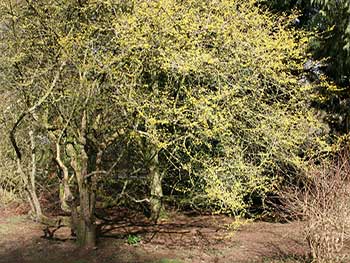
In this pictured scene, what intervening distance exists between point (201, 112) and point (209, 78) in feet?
2.34

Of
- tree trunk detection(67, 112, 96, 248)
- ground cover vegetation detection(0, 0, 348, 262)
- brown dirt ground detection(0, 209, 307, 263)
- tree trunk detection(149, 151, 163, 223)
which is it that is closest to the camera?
ground cover vegetation detection(0, 0, 348, 262)

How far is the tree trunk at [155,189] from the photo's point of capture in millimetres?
8102

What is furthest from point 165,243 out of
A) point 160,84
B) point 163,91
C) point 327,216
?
point 327,216

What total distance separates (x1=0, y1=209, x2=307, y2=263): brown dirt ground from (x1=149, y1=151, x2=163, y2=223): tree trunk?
0.28 m

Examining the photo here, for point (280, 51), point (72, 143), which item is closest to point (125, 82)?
point (72, 143)

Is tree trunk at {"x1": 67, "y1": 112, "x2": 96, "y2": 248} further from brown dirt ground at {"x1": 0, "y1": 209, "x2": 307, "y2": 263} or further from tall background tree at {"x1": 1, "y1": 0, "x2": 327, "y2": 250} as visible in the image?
brown dirt ground at {"x1": 0, "y1": 209, "x2": 307, "y2": 263}

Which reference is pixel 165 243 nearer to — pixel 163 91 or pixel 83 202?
pixel 83 202

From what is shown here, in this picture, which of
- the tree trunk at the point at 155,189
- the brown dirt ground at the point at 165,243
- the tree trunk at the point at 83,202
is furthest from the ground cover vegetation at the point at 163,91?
the tree trunk at the point at 155,189

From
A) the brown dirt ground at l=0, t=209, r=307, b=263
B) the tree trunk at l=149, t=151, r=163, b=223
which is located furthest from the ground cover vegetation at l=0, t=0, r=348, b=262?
the tree trunk at l=149, t=151, r=163, b=223

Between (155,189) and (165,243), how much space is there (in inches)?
55.8

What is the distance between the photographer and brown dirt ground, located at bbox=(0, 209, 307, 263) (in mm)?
6383

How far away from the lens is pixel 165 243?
7133mm

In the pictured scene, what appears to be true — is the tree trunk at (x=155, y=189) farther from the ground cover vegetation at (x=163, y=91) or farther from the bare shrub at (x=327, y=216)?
the bare shrub at (x=327, y=216)

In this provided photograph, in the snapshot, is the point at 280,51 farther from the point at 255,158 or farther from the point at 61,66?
the point at 61,66
